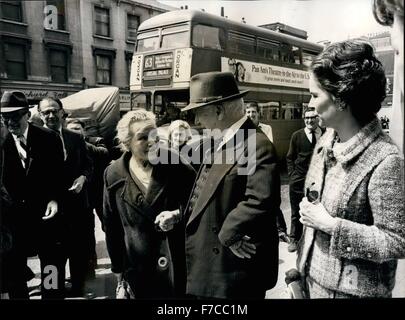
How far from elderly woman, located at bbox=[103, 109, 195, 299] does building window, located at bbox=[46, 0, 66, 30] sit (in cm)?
64

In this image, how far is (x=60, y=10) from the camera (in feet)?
6.18

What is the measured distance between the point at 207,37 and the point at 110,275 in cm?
156

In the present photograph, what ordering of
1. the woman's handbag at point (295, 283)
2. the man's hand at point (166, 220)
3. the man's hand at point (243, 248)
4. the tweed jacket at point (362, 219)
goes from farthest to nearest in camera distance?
1. the man's hand at point (166, 220)
2. the man's hand at point (243, 248)
3. the woman's handbag at point (295, 283)
4. the tweed jacket at point (362, 219)

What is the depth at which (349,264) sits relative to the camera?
137 cm

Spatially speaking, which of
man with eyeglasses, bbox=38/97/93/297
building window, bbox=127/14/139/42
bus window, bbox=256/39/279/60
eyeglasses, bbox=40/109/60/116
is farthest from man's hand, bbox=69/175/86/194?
bus window, bbox=256/39/279/60

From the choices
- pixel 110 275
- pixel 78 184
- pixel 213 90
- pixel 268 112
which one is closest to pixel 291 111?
pixel 268 112

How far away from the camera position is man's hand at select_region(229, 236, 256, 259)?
5.31ft

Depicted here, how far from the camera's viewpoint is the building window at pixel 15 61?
184 centimetres

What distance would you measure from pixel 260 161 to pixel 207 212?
36 centimetres

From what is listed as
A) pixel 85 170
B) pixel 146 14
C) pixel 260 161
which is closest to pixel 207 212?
pixel 260 161

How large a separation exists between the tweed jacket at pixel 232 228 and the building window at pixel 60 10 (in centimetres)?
112

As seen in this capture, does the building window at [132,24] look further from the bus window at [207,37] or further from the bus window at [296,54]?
the bus window at [296,54]

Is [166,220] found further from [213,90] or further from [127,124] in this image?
[213,90]

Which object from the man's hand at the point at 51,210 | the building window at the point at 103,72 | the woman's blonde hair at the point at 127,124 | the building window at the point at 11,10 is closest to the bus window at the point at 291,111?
the woman's blonde hair at the point at 127,124
